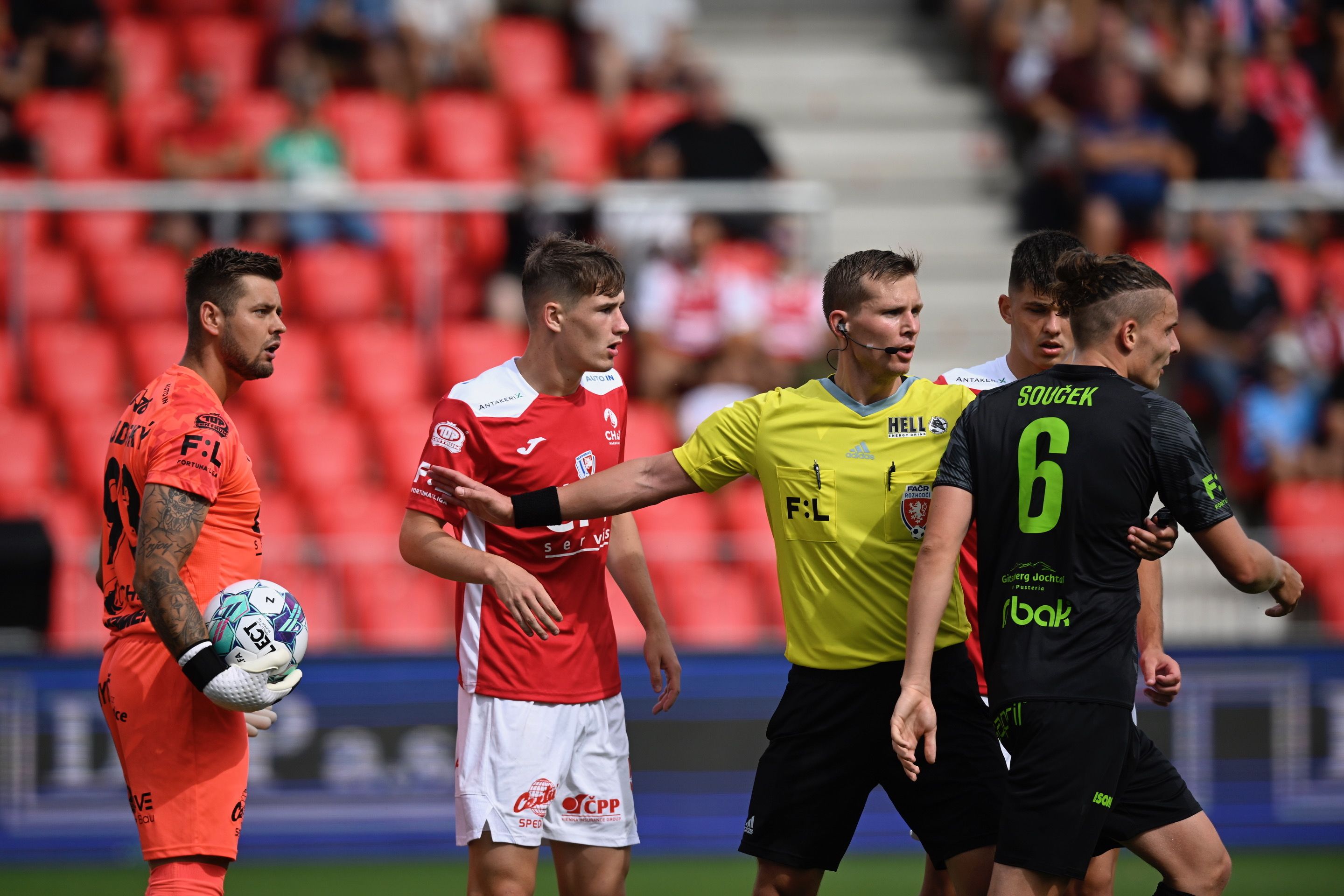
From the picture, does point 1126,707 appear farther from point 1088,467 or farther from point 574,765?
point 574,765

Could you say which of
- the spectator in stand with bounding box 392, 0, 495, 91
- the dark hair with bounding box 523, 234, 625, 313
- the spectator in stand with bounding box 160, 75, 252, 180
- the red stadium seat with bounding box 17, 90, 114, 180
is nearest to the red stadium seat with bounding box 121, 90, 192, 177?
the red stadium seat with bounding box 17, 90, 114, 180

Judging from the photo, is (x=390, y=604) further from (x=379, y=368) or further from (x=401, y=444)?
(x=379, y=368)

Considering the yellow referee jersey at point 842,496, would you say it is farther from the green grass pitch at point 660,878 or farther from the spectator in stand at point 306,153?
the spectator in stand at point 306,153

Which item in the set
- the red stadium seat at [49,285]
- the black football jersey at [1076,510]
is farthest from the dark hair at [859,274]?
the red stadium seat at [49,285]

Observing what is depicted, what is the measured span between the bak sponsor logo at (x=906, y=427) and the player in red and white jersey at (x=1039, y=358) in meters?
0.47

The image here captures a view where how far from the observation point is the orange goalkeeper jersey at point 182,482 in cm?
478

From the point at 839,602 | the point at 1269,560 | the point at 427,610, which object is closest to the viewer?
the point at 1269,560

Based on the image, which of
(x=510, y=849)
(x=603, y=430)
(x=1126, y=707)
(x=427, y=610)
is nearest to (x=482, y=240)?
(x=427, y=610)

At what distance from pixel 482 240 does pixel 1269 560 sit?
29.3 feet

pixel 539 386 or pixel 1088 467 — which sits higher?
pixel 539 386

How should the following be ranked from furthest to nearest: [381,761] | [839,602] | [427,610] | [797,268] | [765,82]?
[765,82]
[797,268]
[427,610]
[381,761]
[839,602]

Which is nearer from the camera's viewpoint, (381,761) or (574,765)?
(574,765)

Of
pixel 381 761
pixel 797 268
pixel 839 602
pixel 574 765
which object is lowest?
pixel 381 761

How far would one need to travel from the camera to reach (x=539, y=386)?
559 centimetres
